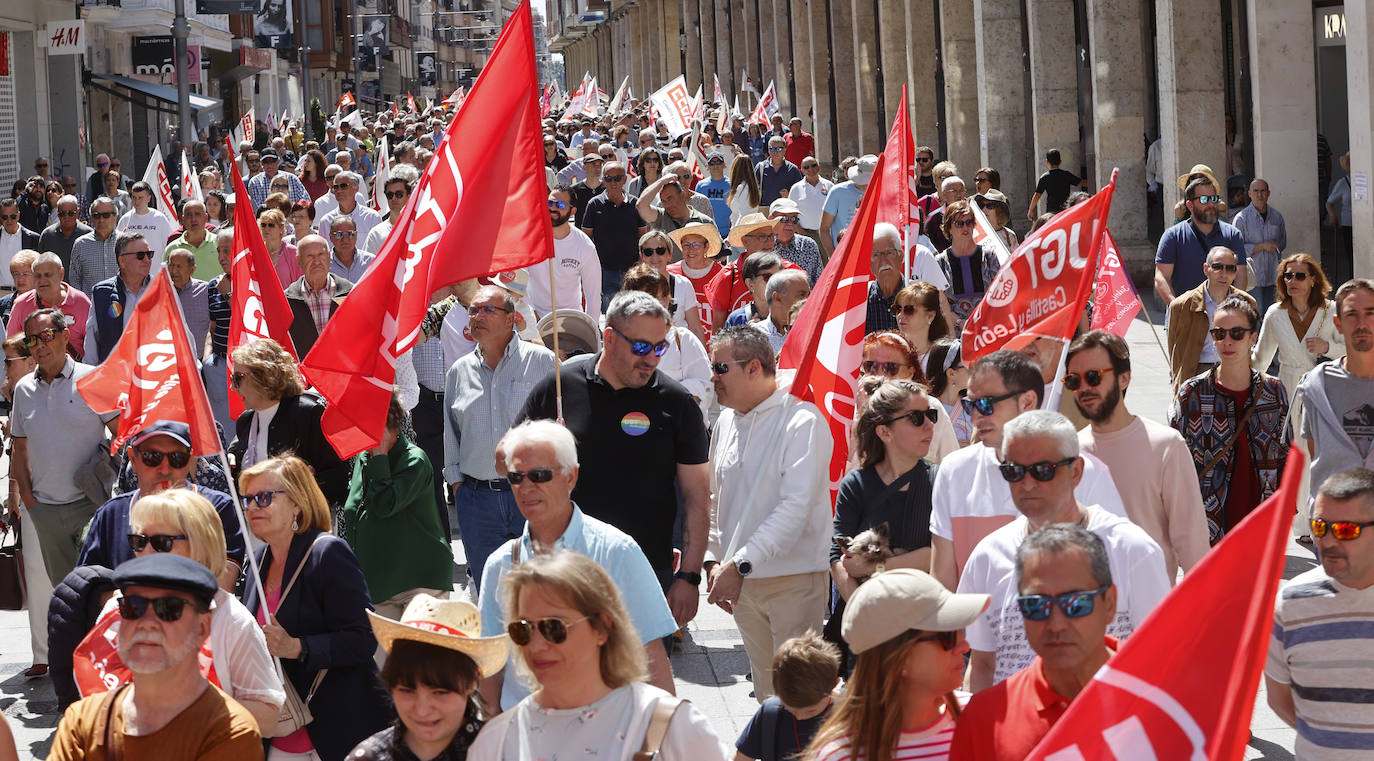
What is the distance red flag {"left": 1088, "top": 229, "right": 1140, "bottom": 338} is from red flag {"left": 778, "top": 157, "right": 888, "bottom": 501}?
2.32 m

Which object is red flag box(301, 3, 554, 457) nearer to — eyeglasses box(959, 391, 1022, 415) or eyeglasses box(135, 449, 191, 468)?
eyeglasses box(135, 449, 191, 468)

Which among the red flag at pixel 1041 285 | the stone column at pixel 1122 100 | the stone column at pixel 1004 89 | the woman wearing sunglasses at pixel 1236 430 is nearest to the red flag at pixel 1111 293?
the red flag at pixel 1041 285

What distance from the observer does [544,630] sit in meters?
3.99

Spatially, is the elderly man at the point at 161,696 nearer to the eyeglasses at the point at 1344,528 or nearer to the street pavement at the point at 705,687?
the eyeglasses at the point at 1344,528

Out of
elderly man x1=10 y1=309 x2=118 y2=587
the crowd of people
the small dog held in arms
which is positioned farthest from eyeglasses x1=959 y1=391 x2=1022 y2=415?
elderly man x1=10 y1=309 x2=118 y2=587

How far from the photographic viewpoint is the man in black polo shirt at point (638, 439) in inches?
262

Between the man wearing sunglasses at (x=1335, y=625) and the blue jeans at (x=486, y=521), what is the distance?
362cm

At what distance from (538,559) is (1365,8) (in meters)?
12.8

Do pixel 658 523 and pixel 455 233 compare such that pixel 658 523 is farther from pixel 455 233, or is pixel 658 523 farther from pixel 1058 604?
pixel 1058 604

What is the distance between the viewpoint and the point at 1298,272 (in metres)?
9.70

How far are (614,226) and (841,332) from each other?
7294 mm

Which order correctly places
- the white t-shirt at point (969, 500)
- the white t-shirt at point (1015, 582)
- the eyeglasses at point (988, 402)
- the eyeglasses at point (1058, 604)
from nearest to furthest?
the eyeglasses at point (1058, 604)
the white t-shirt at point (1015, 582)
the white t-shirt at point (969, 500)
the eyeglasses at point (988, 402)

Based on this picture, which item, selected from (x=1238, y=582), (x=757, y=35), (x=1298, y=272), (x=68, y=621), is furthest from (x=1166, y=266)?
(x=757, y=35)

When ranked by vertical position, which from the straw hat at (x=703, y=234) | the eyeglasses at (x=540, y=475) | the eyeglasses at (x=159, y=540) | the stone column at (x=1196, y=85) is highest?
the stone column at (x=1196, y=85)
